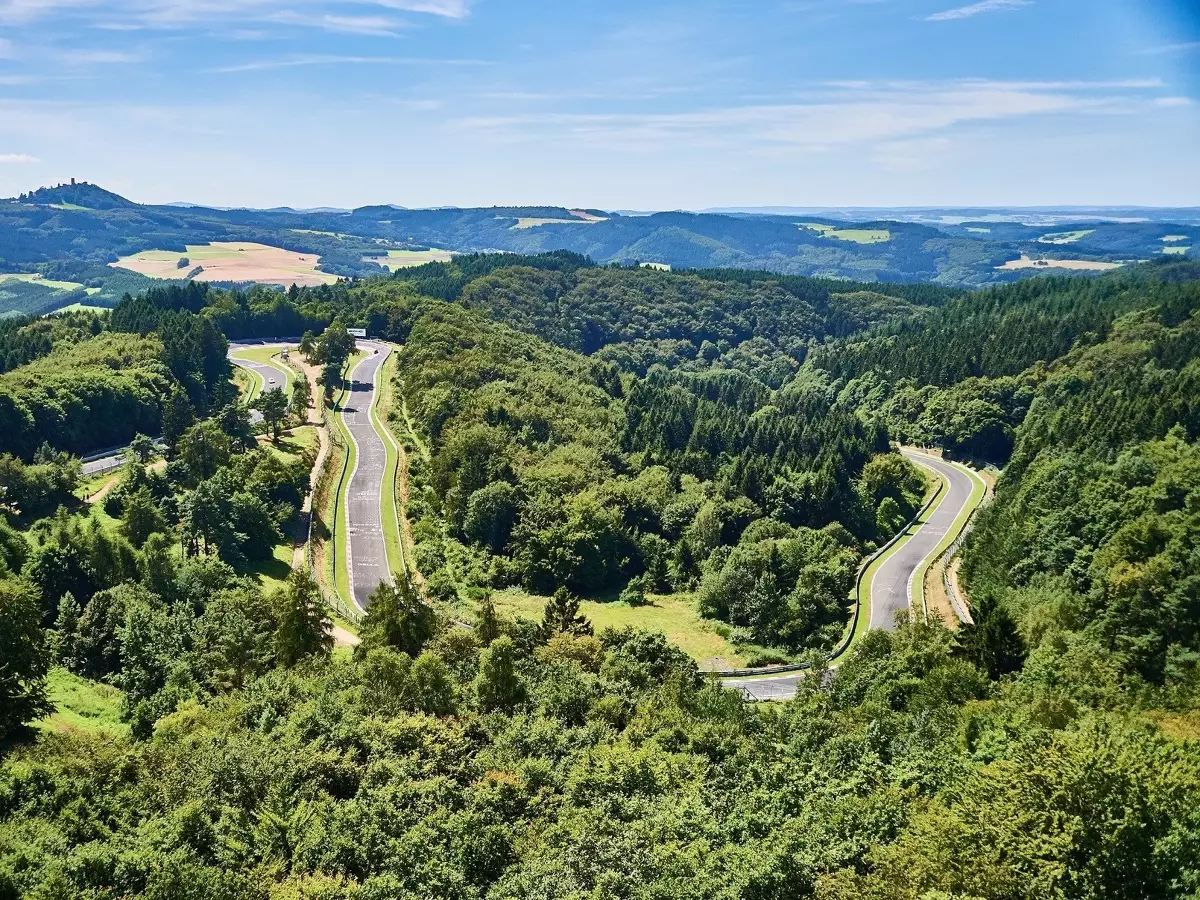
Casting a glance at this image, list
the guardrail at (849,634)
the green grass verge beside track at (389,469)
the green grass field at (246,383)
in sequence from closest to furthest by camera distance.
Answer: the guardrail at (849,634) → the green grass verge beside track at (389,469) → the green grass field at (246,383)

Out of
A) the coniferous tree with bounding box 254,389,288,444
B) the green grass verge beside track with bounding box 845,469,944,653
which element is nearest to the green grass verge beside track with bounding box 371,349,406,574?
the coniferous tree with bounding box 254,389,288,444

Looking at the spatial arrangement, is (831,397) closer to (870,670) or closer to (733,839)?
(870,670)

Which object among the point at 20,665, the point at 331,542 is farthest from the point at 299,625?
the point at 331,542

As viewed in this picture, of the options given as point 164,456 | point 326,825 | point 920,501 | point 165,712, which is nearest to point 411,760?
point 326,825

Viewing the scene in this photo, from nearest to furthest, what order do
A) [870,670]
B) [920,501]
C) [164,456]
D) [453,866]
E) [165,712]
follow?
[453,866] → [165,712] → [870,670] → [164,456] → [920,501]

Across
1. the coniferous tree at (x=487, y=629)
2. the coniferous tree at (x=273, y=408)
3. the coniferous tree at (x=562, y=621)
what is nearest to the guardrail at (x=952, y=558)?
the coniferous tree at (x=562, y=621)

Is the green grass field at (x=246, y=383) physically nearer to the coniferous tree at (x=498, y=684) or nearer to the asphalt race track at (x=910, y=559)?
the coniferous tree at (x=498, y=684)
